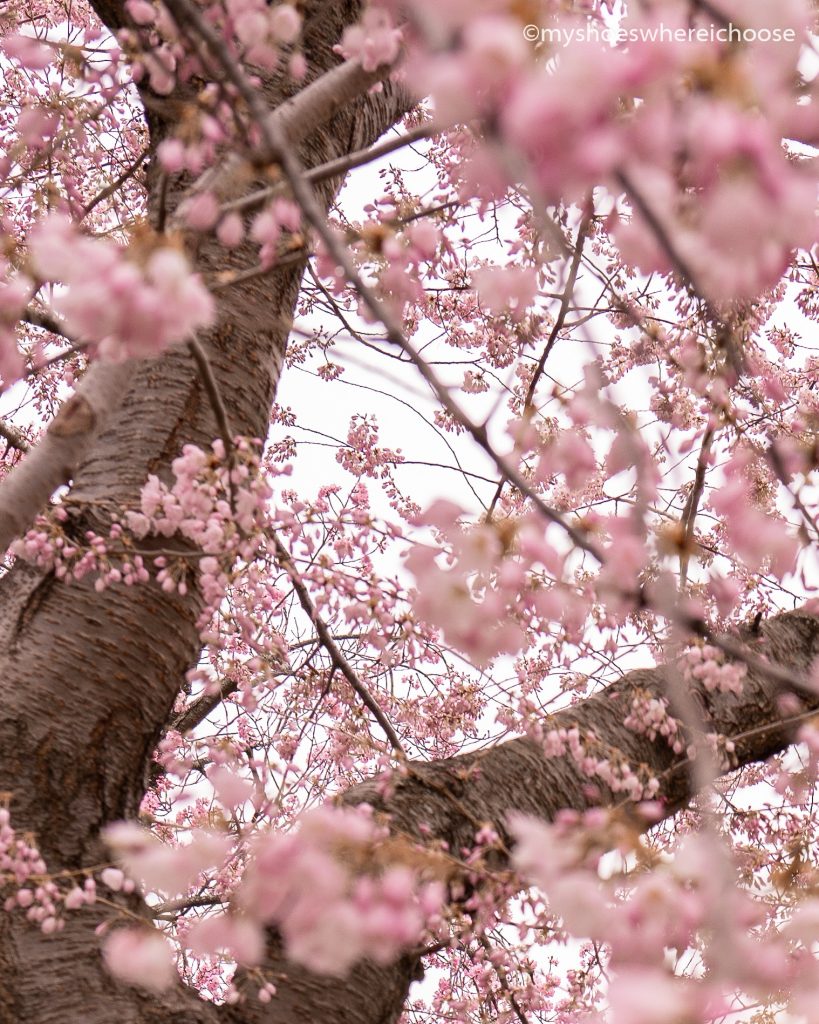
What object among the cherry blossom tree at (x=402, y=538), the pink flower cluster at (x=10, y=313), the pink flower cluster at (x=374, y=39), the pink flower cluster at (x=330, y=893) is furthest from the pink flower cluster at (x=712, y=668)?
the pink flower cluster at (x=10, y=313)

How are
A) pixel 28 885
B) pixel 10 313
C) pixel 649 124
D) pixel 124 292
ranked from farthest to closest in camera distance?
pixel 28 885, pixel 10 313, pixel 124 292, pixel 649 124

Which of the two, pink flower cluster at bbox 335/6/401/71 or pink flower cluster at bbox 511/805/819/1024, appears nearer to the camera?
pink flower cluster at bbox 511/805/819/1024

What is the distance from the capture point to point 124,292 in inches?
35.6

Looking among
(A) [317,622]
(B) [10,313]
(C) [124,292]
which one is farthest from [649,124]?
(A) [317,622]

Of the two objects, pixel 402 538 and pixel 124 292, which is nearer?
pixel 124 292

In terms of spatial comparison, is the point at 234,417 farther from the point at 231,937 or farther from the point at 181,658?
the point at 231,937

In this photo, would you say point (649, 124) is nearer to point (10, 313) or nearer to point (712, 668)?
point (10, 313)

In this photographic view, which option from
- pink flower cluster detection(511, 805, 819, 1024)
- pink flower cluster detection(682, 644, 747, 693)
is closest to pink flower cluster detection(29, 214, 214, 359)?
pink flower cluster detection(511, 805, 819, 1024)

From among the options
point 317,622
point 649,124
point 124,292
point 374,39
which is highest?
point 374,39

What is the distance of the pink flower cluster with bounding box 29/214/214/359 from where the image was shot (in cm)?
90

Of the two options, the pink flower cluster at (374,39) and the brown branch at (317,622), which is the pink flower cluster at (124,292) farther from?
the brown branch at (317,622)

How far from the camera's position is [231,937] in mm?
1121

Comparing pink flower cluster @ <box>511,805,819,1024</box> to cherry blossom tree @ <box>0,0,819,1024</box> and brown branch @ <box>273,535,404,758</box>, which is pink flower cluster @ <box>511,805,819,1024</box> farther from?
brown branch @ <box>273,535,404,758</box>

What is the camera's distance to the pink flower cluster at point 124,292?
0.90 metres
